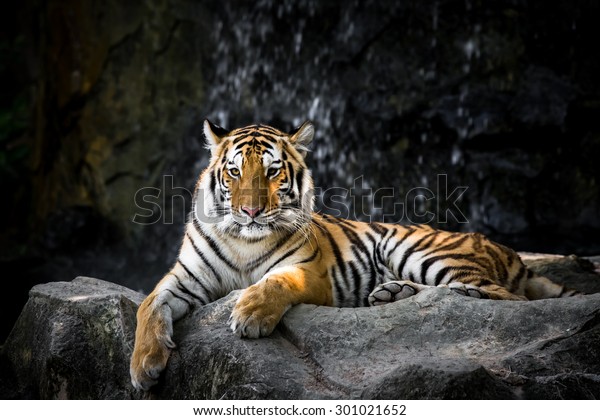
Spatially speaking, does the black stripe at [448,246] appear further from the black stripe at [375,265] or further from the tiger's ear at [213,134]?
the tiger's ear at [213,134]

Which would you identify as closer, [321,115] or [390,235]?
[390,235]

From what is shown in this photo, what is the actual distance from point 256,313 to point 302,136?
4.19 feet

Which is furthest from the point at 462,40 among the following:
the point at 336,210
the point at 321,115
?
the point at 336,210

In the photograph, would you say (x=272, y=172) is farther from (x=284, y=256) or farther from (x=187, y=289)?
(x=187, y=289)

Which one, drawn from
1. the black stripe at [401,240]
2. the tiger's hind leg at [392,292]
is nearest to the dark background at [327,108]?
the black stripe at [401,240]

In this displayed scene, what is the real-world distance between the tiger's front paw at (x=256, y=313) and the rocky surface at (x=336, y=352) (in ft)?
0.15

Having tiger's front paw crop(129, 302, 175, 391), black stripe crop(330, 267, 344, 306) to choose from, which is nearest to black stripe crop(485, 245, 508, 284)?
black stripe crop(330, 267, 344, 306)

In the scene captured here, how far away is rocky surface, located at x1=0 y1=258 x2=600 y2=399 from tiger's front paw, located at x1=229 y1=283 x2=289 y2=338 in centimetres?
5

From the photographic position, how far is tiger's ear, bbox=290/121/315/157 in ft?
14.9

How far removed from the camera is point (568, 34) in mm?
8758

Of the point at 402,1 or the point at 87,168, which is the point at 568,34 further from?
the point at 87,168

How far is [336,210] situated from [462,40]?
2294 mm

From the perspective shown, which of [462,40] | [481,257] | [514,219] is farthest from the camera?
[462,40]

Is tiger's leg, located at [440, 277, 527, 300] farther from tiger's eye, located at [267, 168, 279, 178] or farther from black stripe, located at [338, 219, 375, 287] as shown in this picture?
tiger's eye, located at [267, 168, 279, 178]
